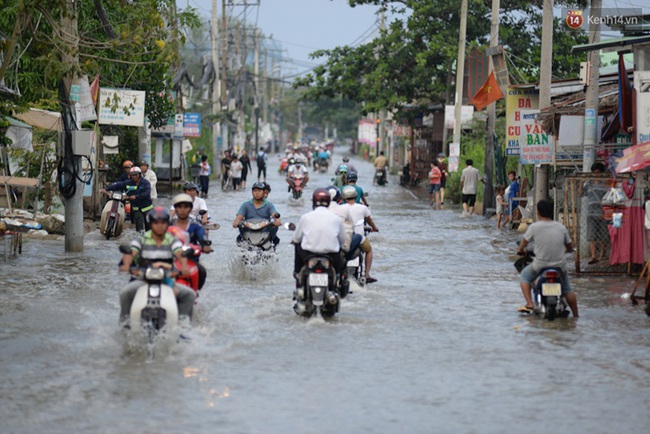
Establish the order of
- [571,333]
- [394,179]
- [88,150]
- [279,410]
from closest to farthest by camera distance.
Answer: [279,410]
[571,333]
[88,150]
[394,179]

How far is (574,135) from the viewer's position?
2111 cm

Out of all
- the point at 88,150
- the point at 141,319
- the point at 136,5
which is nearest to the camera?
the point at 141,319

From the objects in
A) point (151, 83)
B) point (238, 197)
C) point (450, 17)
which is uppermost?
point (450, 17)

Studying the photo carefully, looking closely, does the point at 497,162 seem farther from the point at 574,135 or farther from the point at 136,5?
the point at 136,5

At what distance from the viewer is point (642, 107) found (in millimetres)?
17859

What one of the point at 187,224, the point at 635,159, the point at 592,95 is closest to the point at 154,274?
the point at 187,224

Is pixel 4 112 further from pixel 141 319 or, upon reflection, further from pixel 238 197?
pixel 238 197

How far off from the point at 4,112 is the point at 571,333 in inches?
361

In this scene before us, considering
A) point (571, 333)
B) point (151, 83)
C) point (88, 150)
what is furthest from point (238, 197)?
point (571, 333)

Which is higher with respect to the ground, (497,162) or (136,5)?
(136,5)

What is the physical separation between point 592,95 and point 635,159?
14.4ft

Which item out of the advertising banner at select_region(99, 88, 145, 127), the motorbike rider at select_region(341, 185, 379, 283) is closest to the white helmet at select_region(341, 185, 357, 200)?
the motorbike rider at select_region(341, 185, 379, 283)

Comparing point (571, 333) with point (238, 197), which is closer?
point (571, 333)

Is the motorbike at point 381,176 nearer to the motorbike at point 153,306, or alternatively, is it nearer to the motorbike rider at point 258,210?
the motorbike rider at point 258,210
